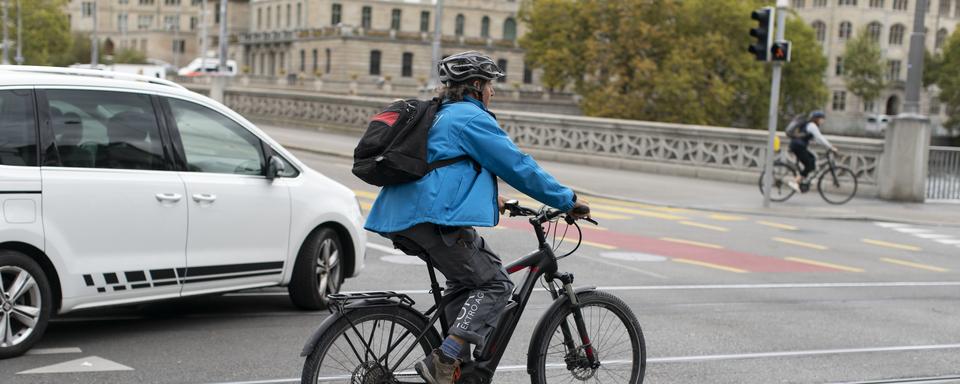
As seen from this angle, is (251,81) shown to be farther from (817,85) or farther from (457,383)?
(457,383)

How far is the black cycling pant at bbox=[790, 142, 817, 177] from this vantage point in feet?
73.9

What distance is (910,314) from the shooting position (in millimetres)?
10453

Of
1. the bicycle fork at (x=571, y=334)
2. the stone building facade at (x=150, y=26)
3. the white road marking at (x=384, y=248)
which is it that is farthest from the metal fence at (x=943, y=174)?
the stone building facade at (x=150, y=26)

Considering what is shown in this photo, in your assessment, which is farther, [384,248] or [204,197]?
[384,248]

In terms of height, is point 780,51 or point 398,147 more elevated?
point 780,51

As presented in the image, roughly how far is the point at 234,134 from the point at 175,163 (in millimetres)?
631

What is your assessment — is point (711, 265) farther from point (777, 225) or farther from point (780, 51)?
point (780, 51)

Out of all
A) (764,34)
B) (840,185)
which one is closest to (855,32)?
(840,185)

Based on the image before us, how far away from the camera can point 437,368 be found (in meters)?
5.38

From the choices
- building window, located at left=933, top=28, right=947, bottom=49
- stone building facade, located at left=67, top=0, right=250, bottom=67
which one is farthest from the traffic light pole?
stone building facade, located at left=67, top=0, right=250, bottom=67

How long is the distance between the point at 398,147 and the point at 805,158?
1841 cm

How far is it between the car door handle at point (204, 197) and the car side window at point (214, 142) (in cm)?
20

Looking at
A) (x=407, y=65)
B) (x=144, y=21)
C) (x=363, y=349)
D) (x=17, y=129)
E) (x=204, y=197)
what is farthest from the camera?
(x=144, y=21)

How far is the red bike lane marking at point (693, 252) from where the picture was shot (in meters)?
13.4
